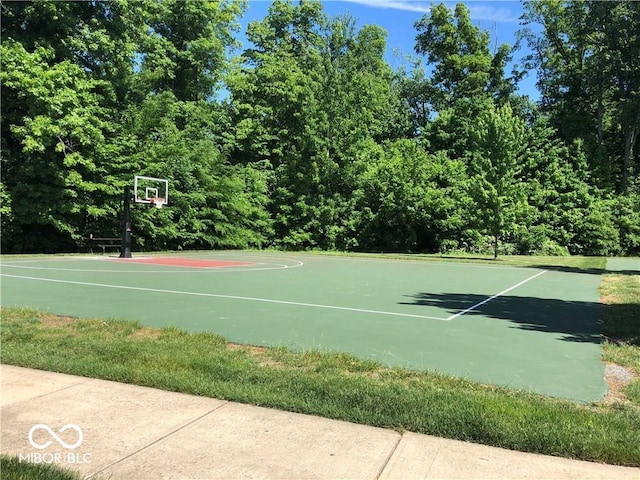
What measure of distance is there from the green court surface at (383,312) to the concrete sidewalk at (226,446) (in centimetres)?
168

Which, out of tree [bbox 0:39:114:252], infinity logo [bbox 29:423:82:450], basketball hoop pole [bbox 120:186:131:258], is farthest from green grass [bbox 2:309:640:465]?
tree [bbox 0:39:114:252]

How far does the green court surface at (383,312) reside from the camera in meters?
5.86

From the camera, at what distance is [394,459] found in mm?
3428

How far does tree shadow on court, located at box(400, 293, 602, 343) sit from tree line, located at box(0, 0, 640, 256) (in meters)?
15.6

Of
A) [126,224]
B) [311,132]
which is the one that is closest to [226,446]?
[126,224]

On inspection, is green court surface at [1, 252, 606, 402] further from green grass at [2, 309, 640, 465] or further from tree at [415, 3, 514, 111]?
tree at [415, 3, 514, 111]

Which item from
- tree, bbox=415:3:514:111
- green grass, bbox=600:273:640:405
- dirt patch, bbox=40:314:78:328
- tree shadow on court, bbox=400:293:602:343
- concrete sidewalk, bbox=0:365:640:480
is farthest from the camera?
tree, bbox=415:3:514:111

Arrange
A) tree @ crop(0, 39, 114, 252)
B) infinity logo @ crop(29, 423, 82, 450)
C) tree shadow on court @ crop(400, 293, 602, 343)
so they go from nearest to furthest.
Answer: infinity logo @ crop(29, 423, 82, 450)
tree shadow on court @ crop(400, 293, 602, 343)
tree @ crop(0, 39, 114, 252)

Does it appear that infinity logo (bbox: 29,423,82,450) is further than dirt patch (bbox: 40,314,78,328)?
No

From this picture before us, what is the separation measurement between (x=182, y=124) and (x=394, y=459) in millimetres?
35090

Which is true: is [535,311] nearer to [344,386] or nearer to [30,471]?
[344,386]

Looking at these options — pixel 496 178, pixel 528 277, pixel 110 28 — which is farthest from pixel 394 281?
pixel 110 28

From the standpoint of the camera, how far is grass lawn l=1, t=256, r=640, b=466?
381cm

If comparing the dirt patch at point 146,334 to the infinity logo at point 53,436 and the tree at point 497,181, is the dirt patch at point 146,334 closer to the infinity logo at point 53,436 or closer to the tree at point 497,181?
the infinity logo at point 53,436
